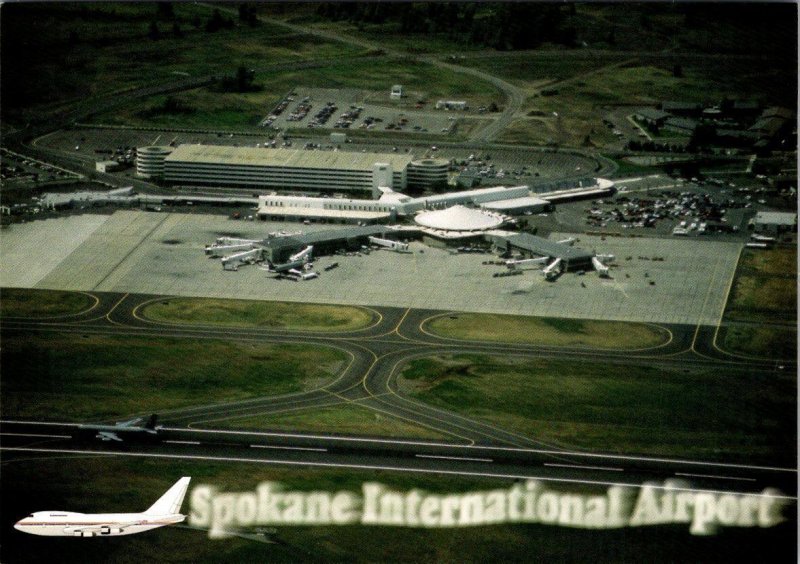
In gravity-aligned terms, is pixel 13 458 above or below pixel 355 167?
below

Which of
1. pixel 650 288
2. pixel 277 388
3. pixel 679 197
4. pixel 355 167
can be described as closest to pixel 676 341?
pixel 650 288

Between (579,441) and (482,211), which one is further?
(482,211)

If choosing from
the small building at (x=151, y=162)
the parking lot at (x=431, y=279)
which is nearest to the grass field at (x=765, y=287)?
the parking lot at (x=431, y=279)

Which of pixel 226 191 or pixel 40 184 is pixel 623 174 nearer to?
pixel 226 191

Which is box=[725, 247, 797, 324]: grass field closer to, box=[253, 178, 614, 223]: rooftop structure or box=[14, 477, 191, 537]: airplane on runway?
box=[253, 178, 614, 223]: rooftop structure

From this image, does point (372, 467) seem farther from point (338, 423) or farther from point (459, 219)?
point (459, 219)

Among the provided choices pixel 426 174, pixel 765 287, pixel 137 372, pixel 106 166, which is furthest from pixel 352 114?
pixel 137 372
